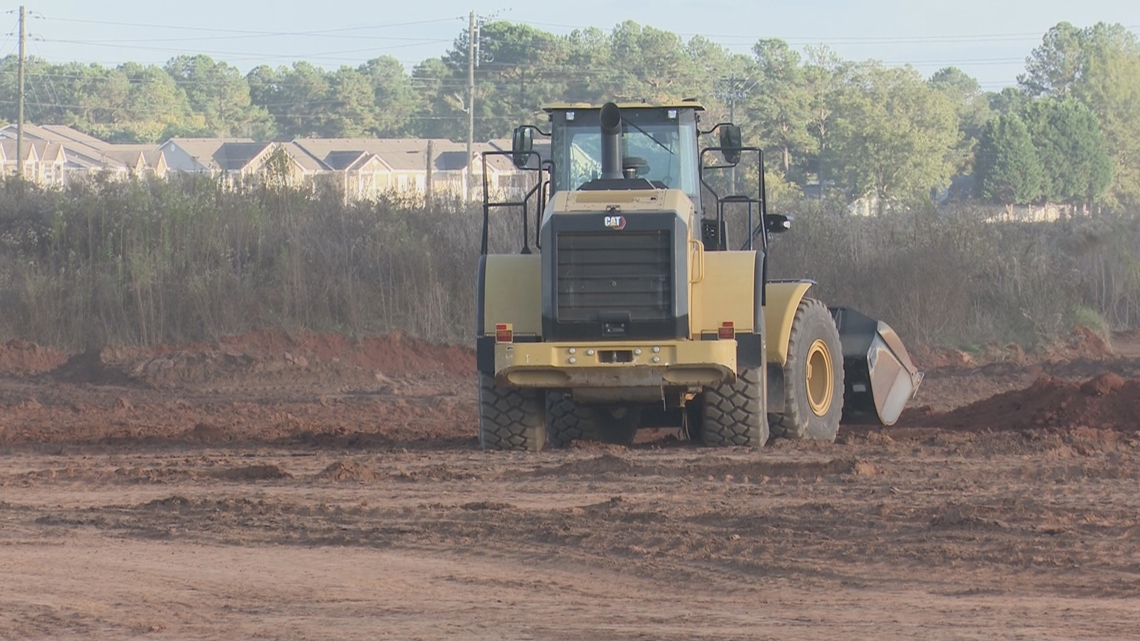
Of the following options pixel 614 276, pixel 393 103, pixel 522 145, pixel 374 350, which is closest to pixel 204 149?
pixel 393 103

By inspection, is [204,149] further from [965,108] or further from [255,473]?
[255,473]

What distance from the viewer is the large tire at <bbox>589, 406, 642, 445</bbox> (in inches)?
492

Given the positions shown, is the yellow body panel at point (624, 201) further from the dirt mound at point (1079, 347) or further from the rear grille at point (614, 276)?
the dirt mound at point (1079, 347)

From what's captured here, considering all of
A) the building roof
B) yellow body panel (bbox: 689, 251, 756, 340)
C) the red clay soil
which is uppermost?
the building roof

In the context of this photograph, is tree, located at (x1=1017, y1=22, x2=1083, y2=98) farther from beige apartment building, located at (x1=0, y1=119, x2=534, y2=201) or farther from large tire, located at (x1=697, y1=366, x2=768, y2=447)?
large tire, located at (x1=697, y1=366, x2=768, y2=447)

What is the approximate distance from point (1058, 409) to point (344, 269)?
12973 mm

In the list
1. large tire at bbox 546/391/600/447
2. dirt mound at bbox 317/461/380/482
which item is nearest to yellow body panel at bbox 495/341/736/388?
dirt mound at bbox 317/461/380/482

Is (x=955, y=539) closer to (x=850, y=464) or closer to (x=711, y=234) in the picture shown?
(x=850, y=464)

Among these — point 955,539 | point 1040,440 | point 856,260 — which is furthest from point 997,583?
point 856,260

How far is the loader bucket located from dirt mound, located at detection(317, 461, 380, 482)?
464cm

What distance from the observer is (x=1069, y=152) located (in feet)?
231

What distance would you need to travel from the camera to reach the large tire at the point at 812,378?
1158cm

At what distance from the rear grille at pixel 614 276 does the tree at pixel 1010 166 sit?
2364 inches

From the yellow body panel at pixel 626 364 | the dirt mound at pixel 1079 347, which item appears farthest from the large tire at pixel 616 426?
the dirt mound at pixel 1079 347
